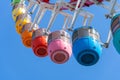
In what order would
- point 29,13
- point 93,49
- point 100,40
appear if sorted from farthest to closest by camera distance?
point 29,13 < point 100,40 < point 93,49

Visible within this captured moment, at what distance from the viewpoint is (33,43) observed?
1393cm

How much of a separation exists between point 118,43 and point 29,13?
7739 mm

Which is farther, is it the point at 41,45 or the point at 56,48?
the point at 41,45

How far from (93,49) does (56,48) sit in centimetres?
119

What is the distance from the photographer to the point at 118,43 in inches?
412

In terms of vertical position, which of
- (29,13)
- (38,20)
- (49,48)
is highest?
(29,13)

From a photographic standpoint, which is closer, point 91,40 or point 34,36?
point 91,40

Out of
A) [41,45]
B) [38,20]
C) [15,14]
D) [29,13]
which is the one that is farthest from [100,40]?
[15,14]

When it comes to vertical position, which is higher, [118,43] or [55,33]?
[55,33]

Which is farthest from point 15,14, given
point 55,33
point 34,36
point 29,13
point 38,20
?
point 55,33

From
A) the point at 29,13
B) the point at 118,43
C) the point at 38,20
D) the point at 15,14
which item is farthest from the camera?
the point at 15,14

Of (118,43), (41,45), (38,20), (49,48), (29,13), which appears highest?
(29,13)

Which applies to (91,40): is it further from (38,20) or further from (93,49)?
→ (38,20)

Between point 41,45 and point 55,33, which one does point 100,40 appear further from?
point 41,45
